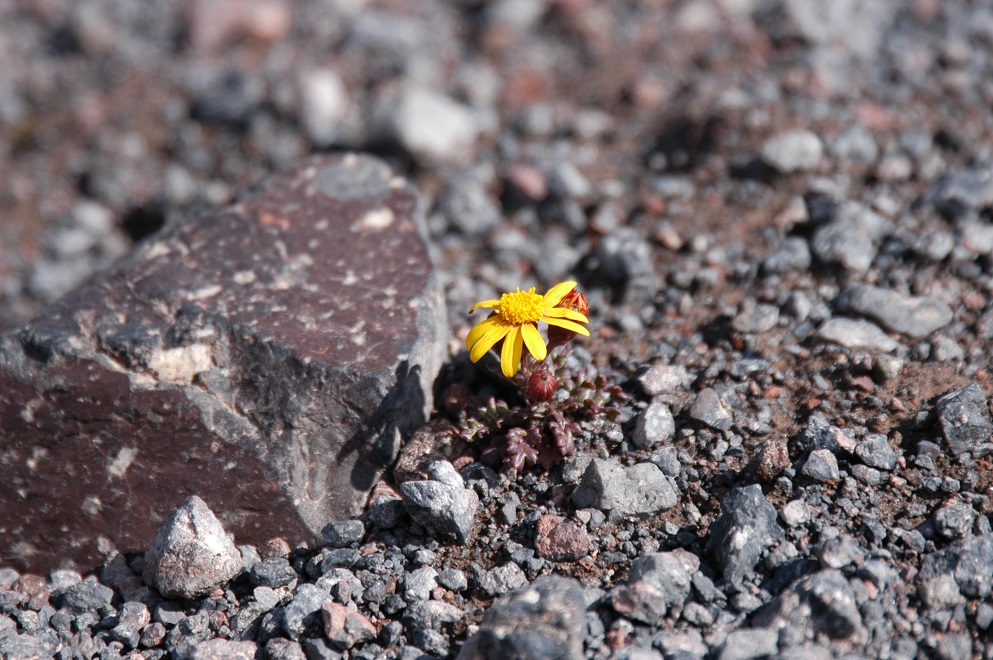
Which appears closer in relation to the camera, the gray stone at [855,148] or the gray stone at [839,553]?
the gray stone at [839,553]

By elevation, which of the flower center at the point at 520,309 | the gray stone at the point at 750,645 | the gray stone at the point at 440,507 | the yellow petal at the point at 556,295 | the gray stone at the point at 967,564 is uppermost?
the flower center at the point at 520,309

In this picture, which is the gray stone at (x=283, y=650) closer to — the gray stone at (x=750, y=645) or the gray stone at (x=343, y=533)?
the gray stone at (x=343, y=533)

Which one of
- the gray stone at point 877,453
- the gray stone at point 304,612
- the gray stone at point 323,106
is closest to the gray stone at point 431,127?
the gray stone at point 323,106

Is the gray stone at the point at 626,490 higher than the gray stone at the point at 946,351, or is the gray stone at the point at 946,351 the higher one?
the gray stone at the point at 626,490

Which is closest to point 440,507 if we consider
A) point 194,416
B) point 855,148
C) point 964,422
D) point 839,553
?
point 194,416

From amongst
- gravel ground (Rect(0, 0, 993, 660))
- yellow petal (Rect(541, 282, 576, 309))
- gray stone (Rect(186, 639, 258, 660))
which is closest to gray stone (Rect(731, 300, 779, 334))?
A: gravel ground (Rect(0, 0, 993, 660))

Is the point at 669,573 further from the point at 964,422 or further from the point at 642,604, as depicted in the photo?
the point at 964,422
